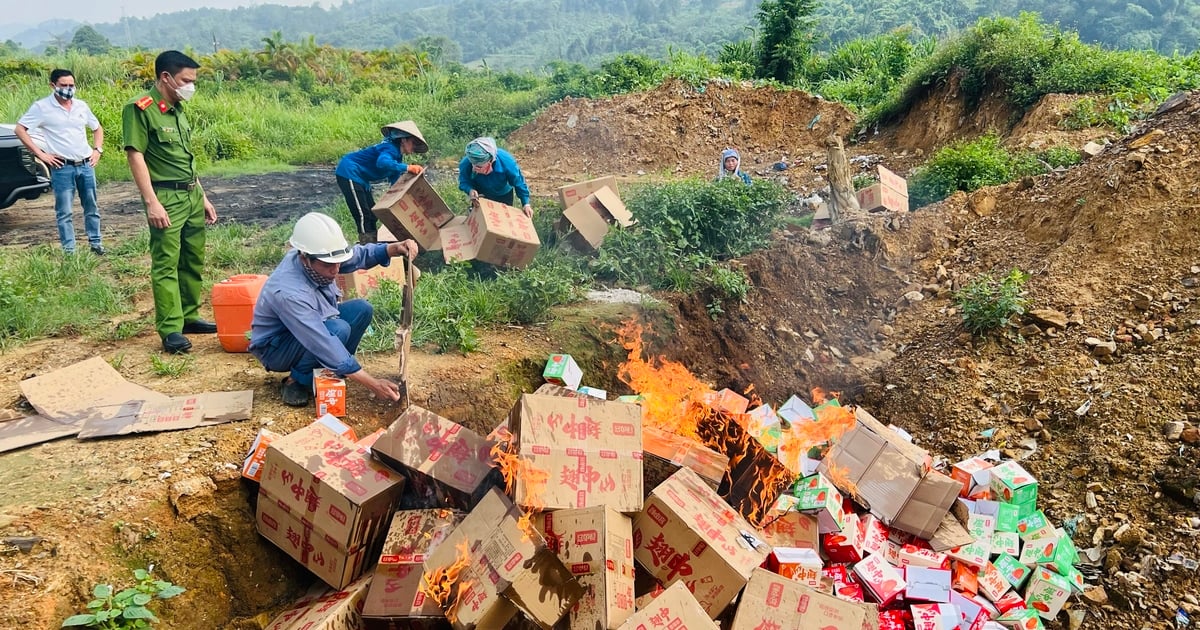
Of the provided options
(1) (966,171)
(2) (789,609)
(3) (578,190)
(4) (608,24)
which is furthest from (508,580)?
(4) (608,24)

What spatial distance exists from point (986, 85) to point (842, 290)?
6.00 metres

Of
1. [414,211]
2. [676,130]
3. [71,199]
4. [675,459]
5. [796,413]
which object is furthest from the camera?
[676,130]

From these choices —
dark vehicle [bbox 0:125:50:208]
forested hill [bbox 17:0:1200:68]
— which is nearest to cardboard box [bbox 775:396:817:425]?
dark vehicle [bbox 0:125:50:208]

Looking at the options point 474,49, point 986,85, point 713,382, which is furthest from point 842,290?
point 474,49

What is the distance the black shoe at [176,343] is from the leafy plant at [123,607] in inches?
80.8

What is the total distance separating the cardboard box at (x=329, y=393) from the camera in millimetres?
3777

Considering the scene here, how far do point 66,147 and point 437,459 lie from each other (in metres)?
5.60

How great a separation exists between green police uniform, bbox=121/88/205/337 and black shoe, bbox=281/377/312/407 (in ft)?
3.91

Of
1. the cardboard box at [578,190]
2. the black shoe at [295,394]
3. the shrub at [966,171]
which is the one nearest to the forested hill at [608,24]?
the shrub at [966,171]

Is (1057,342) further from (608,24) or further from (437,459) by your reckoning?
(608,24)

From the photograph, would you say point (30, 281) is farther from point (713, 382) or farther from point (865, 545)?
point (865, 545)

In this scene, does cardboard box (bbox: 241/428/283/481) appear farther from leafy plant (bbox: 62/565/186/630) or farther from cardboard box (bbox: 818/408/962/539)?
cardboard box (bbox: 818/408/962/539)

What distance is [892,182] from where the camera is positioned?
6867 millimetres

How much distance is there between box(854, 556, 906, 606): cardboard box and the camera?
129 inches
